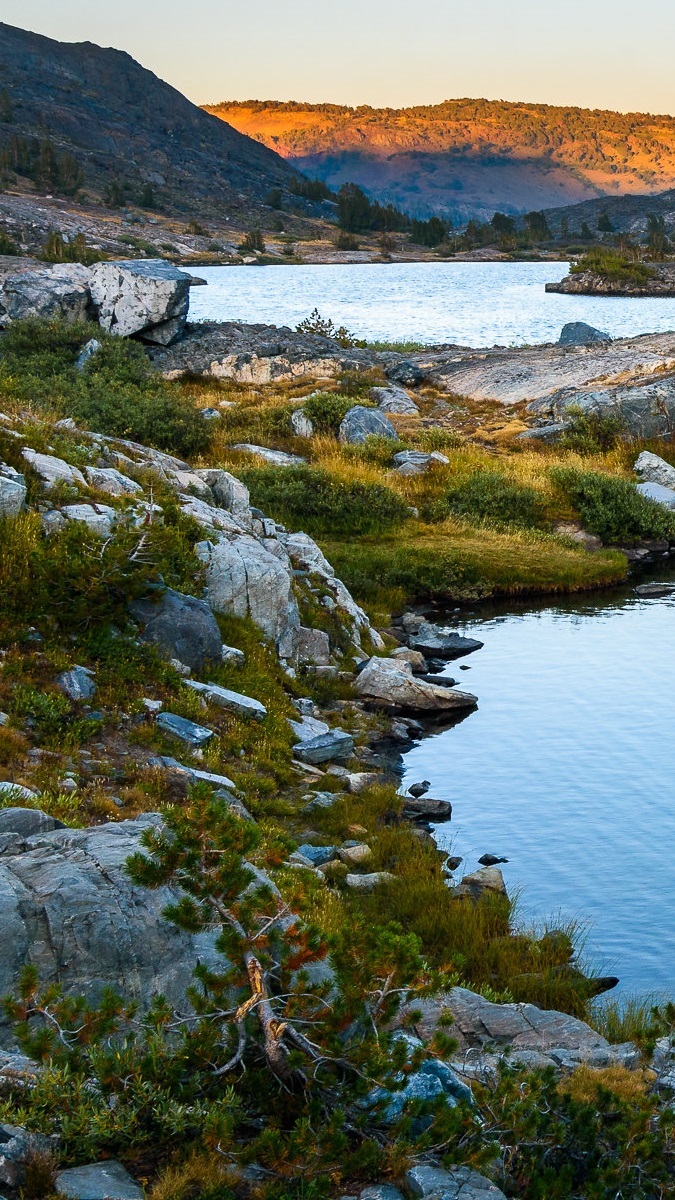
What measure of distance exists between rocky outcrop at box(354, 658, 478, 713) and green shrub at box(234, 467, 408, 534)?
835cm

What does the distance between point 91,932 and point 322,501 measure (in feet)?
67.8

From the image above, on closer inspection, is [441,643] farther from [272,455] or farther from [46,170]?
[46,170]

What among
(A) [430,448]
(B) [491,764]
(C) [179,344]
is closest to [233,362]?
(C) [179,344]

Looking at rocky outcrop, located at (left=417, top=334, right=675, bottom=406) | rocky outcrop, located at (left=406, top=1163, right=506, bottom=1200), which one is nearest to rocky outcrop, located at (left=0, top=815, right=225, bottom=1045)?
rocky outcrop, located at (left=406, top=1163, right=506, bottom=1200)

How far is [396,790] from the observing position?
14586 mm

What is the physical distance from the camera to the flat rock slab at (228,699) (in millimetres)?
14086

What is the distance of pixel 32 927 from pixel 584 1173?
3.41 m

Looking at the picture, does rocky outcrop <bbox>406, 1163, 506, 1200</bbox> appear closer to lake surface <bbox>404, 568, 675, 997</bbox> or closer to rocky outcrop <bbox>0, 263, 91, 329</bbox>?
lake surface <bbox>404, 568, 675, 997</bbox>

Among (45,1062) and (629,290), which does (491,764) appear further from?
(629,290)

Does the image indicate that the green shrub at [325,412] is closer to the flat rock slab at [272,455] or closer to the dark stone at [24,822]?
the flat rock slab at [272,455]

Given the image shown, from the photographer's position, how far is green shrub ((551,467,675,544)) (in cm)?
2858

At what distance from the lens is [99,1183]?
5199 millimetres

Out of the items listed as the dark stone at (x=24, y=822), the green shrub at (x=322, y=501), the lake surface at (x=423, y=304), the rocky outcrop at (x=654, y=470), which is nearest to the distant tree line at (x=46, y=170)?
the lake surface at (x=423, y=304)

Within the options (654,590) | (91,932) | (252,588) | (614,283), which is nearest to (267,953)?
(91,932)
